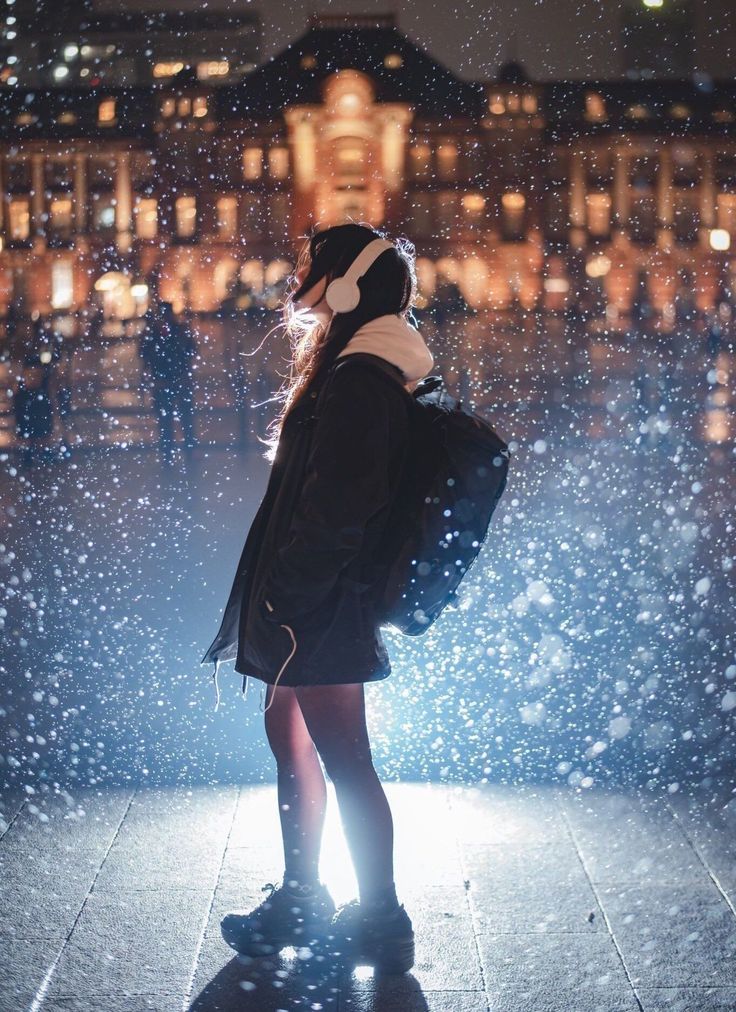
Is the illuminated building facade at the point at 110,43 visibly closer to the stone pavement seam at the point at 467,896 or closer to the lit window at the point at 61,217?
the stone pavement seam at the point at 467,896

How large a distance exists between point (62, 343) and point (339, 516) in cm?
1330

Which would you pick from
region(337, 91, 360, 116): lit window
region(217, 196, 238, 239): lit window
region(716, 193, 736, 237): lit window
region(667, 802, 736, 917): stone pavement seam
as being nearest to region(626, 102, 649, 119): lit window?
region(337, 91, 360, 116): lit window

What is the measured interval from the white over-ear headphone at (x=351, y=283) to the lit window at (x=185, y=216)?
2989 cm

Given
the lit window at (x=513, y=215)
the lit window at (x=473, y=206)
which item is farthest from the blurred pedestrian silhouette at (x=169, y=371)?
the lit window at (x=513, y=215)

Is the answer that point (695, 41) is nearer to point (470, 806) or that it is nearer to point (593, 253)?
point (470, 806)

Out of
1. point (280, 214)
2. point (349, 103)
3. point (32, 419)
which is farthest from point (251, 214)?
point (349, 103)

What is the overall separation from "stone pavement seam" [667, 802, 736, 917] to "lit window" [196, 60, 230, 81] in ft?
8.51

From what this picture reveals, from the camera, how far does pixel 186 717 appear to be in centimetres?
287

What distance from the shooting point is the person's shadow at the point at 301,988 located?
5.34 feet

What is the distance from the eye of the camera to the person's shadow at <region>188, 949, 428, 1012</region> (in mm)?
1627

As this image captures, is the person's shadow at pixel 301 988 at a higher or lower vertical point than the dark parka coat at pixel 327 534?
lower

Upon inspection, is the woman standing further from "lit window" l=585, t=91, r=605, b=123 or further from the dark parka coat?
"lit window" l=585, t=91, r=605, b=123

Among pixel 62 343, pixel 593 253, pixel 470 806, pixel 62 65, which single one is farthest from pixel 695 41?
pixel 593 253

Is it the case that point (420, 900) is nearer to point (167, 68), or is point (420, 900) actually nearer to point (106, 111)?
point (167, 68)
